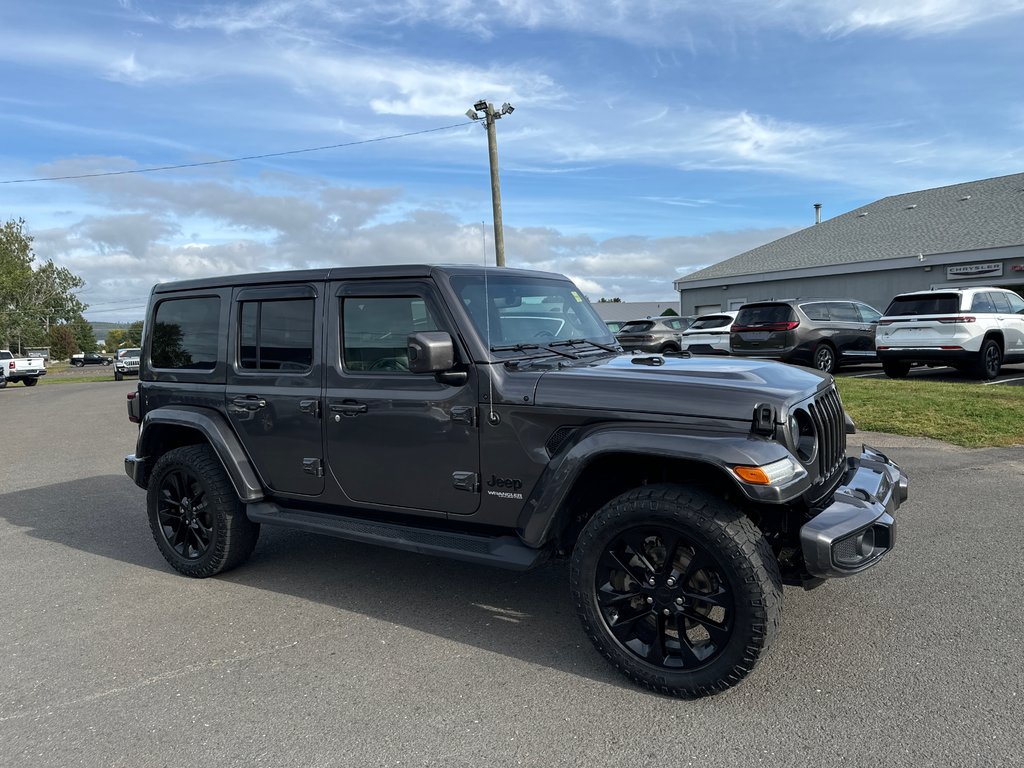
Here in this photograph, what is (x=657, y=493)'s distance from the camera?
312 centimetres

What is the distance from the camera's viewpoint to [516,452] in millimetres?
3496

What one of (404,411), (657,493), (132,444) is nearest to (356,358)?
(404,411)

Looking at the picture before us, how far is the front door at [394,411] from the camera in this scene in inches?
144

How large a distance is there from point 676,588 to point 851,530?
74 centimetres

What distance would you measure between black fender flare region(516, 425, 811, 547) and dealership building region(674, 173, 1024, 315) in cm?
2132

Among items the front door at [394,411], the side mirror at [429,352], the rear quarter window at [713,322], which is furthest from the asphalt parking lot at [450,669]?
the rear quarter window at [713,322]

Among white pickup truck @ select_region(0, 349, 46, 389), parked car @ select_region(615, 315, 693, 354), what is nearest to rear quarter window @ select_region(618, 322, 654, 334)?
parked car @ select_region(615, 315, 693, 354)

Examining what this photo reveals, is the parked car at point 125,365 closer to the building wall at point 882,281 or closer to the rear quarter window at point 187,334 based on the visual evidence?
the building wall at point 882,281

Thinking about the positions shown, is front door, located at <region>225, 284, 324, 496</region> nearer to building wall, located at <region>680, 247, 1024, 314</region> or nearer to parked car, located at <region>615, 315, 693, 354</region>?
parked car, located at <region>615, 315, 693, 354</region>

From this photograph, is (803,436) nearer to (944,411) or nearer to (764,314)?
(944,411)

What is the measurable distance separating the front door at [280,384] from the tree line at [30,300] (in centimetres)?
5620

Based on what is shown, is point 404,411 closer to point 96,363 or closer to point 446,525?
point 446,525

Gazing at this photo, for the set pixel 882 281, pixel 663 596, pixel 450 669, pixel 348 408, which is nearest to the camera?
pixel 663 596

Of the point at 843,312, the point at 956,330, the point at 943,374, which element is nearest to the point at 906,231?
the point at 843,312
